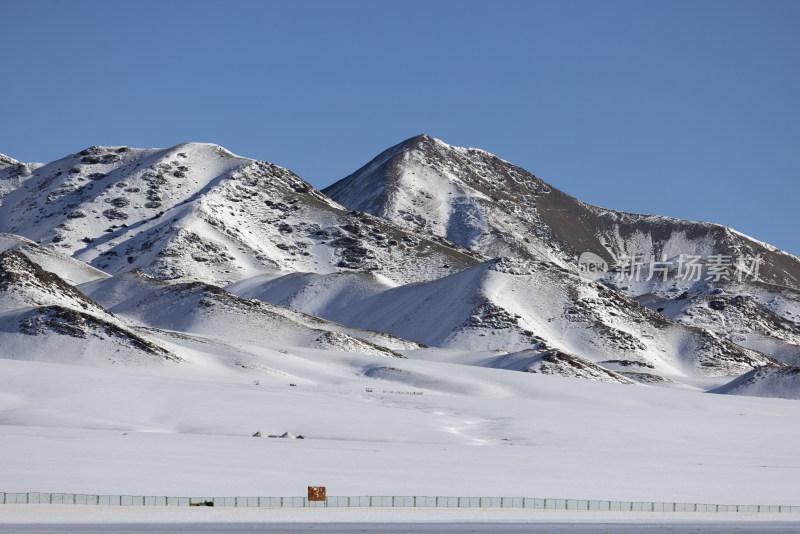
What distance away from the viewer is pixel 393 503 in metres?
36.8

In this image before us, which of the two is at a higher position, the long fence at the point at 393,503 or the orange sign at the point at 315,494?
the orange sign at the point at 315,494

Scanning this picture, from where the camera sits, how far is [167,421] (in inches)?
2514

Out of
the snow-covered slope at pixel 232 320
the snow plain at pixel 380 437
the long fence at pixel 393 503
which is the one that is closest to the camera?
the long fence at pixel 393 503

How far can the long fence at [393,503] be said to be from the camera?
34844 millimetres

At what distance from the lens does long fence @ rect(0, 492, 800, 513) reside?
114ft

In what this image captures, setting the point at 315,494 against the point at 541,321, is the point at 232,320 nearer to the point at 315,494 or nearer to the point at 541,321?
the point at 541,321

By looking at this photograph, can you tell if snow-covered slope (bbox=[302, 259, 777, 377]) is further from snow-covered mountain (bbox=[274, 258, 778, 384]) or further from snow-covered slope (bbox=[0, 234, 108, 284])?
snow-covered slope (bbox=[0, 234, 108, 284])

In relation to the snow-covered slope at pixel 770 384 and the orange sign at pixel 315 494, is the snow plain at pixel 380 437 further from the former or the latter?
the snow-covered slope at pixel 770 384

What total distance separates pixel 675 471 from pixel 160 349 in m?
59.5

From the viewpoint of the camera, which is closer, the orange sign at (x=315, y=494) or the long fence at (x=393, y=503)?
the long fence at (x=393, y=503)

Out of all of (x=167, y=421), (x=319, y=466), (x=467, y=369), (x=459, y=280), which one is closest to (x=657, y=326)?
(x=459, y=280)

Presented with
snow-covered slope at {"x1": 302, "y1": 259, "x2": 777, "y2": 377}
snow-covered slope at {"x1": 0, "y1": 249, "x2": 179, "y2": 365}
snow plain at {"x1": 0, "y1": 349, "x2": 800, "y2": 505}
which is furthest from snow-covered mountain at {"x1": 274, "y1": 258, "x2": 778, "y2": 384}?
snow-covered slope at {"x1": 0, "y1": 249, "x2": 179, "y2": 365}

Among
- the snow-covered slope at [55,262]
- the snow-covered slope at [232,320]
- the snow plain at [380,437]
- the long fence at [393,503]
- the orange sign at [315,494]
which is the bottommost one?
the long fence at [393,503]

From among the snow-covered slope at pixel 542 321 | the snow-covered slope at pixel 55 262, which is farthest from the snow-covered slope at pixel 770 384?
the snow-covered slope at pixel 55 262
